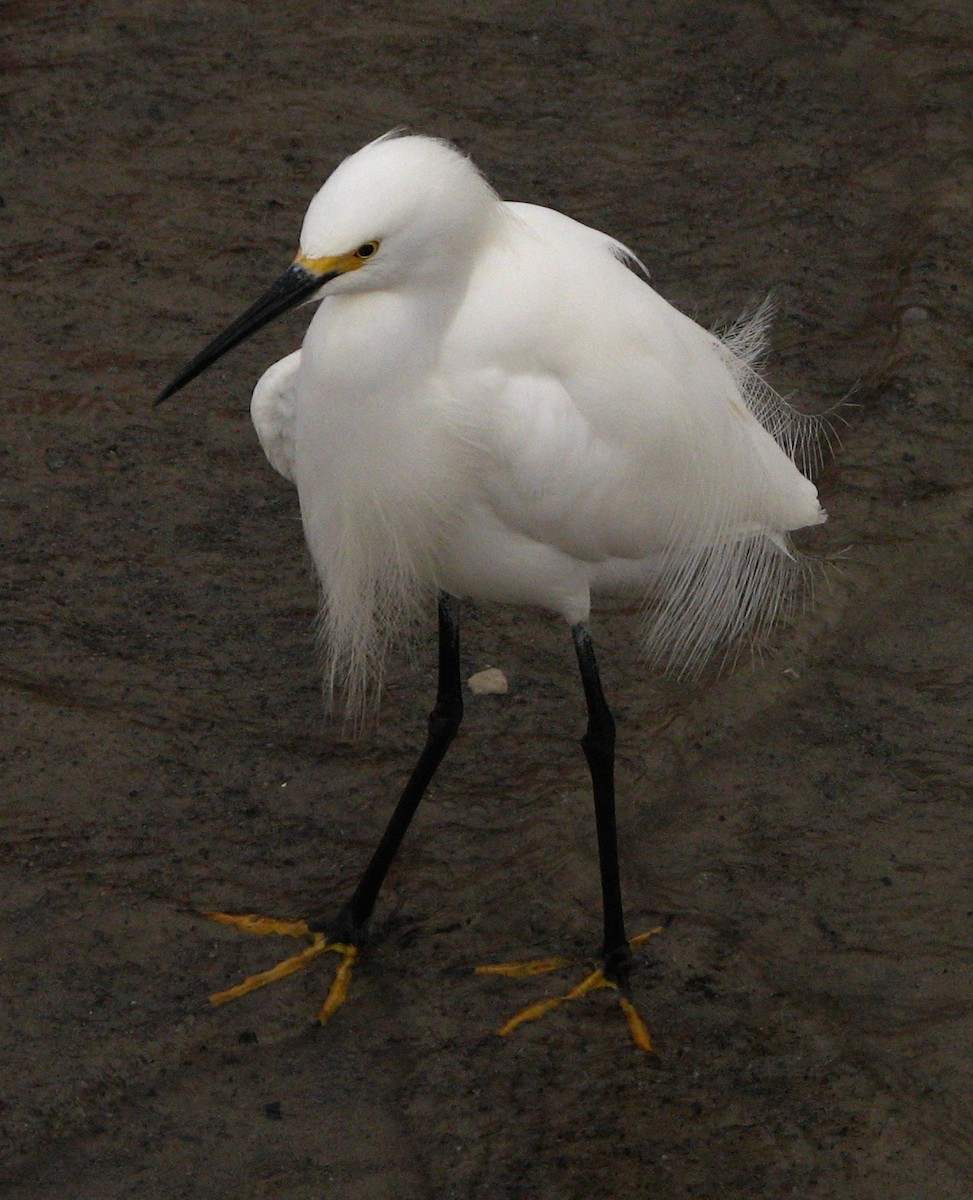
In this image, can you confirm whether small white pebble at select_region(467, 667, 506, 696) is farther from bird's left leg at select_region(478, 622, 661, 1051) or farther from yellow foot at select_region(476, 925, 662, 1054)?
yellow foot at select_region(476, 925, 662, 1054)

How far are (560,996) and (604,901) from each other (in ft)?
0.77

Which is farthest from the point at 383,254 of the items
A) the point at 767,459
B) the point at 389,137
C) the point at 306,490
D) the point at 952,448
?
the point at 952,448

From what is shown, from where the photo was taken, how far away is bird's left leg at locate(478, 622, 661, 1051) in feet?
10.7

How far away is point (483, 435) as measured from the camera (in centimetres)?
276

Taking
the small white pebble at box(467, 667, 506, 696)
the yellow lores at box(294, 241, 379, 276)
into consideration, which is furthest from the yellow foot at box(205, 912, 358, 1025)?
the yellow lores at box(294, 241, 379, 276)

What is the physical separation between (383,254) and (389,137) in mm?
319

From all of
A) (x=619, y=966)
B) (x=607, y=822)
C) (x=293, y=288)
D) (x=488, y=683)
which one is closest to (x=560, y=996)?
(x=619, y=966)

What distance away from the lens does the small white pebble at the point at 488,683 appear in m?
3.96

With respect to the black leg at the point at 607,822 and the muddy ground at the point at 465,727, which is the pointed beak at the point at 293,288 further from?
the muddy ground at the point at 465,727

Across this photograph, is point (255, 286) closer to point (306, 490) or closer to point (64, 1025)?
point (306, 490)

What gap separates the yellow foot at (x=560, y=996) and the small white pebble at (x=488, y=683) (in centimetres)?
80

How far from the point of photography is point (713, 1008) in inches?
131

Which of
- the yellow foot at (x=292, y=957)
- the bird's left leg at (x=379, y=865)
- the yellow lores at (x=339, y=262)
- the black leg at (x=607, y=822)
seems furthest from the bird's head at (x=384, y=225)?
the yellow foot at (x=292, y=957)

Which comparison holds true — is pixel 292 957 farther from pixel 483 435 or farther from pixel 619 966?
pixel 483 435
